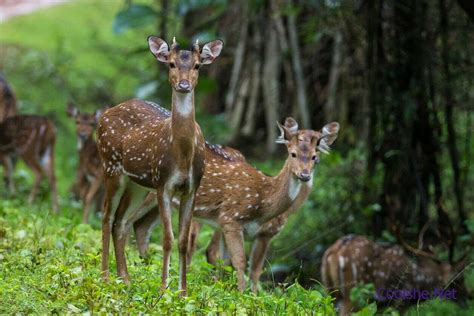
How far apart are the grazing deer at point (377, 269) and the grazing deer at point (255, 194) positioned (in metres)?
0.82

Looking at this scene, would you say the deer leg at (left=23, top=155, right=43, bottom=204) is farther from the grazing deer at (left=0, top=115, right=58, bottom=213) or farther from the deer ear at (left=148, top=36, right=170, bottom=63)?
the deer ear at (left=148, top=36, right=170, bottom=63)

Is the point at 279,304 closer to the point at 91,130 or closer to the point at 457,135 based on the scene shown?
the point at 457,135

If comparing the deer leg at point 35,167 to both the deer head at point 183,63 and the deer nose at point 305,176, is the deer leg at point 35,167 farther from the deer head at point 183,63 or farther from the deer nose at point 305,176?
the deer head at point 183,63

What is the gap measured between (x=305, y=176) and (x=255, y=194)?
570mm

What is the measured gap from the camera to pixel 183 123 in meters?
6.77

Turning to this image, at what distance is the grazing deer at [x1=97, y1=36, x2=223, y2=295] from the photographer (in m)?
6.74

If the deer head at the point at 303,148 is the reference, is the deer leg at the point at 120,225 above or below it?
below

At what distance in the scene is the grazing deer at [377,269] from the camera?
9672mm

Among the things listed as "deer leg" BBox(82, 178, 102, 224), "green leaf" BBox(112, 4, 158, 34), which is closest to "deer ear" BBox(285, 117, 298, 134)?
"deer leg" BBox(82, 178, 102, 224)

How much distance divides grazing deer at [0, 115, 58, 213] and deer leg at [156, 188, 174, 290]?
19.6 ft

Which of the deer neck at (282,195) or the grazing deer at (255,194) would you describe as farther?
the deer neck at (282,195)

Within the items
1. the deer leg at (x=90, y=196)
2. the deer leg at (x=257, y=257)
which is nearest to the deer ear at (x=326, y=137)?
the deer leg at (x=257, y=257)

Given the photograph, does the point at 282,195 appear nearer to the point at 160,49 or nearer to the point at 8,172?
the point at 160,49

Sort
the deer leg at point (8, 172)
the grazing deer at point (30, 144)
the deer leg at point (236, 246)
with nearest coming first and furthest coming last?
1. the deer leg at point (236, 246)
2. the deer leg at point (8, 172)
3. the grazing deer at point (30, 144)
